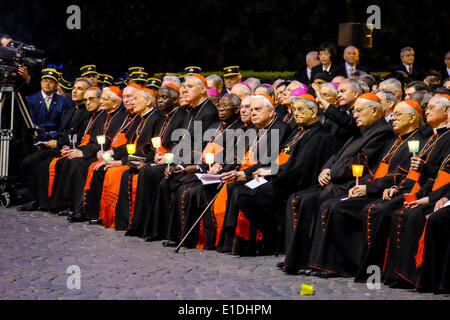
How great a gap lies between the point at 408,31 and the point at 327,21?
176 centimetres

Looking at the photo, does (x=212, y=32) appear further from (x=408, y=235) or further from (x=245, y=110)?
(x=408, y=235)

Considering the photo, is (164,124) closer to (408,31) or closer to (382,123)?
(382,123)

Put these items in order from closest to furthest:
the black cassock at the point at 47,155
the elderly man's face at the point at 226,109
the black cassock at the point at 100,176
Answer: the elderly man's face at the point at 226,109 < the black cassock at the point at 100,176 < the black cassock at the point at 47,155

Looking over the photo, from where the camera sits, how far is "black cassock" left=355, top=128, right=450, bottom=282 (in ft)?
28.7

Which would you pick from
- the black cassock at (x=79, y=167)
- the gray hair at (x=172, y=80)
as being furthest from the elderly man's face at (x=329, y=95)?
the black cassock at (x=79, y=167)

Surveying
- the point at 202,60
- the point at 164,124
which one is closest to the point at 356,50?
the point at 164,124

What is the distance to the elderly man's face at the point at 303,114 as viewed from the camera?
33.6ft

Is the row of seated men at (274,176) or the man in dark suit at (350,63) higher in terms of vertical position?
the man in dark suit at (350,63)

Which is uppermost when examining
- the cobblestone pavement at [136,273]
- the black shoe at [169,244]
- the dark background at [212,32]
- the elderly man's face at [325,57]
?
the dark background at [212,32]

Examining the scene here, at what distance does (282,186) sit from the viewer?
10266mm

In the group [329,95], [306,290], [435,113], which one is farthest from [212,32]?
[306,290]

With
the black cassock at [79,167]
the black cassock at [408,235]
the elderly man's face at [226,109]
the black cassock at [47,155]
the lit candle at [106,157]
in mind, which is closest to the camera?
the black cassock at [408,235]

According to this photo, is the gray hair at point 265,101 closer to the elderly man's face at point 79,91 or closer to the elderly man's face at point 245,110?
the elderly man's face at point 245,110

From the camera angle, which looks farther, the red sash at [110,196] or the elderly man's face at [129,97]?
the elderly man's face at [129,97]
